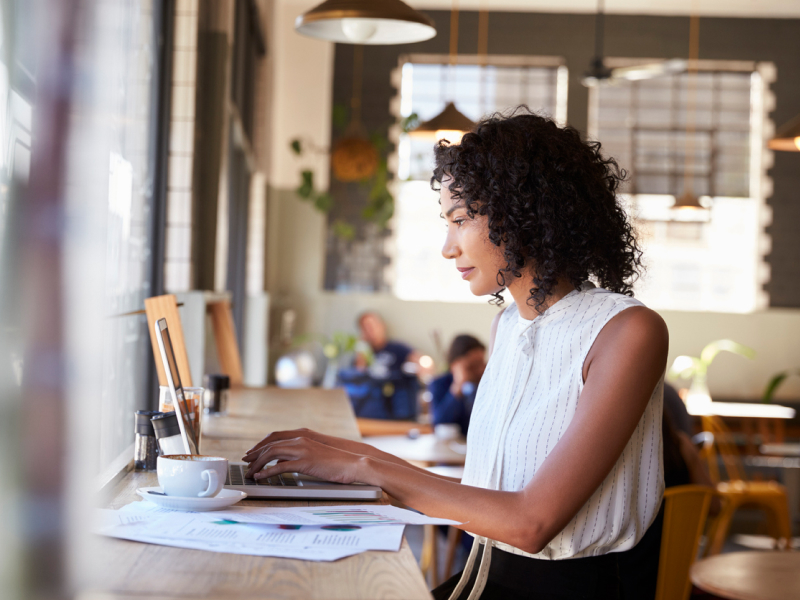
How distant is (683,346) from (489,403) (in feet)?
20.2

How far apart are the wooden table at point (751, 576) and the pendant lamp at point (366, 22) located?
160 centimetres

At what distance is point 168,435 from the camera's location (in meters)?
1.35

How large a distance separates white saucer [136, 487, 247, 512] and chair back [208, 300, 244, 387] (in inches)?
85.3

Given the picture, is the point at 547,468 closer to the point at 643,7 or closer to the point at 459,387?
the point at 459,387

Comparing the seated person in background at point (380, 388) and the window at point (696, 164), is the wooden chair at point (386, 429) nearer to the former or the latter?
the seated person in background at point (380, 388)

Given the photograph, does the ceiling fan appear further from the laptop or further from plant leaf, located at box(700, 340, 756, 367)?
the laptop

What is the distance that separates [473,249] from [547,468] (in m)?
0.42

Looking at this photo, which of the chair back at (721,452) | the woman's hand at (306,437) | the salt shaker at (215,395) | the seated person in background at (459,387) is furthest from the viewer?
the chair back at (721,452)

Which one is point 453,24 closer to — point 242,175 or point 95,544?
point 242,175

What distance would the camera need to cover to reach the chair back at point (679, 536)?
246cm

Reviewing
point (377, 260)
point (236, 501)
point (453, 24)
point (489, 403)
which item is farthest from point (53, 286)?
point (453, 24)

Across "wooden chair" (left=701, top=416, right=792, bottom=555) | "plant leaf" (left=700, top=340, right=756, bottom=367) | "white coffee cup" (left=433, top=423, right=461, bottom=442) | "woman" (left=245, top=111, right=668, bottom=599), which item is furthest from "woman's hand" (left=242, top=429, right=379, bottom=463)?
"plant leaf" (left=700, top=340, right=756, bottom=367)

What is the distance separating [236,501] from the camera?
1.09 meters

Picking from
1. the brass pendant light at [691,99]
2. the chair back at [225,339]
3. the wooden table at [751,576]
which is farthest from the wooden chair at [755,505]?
the brass pendant light at [691,99]
